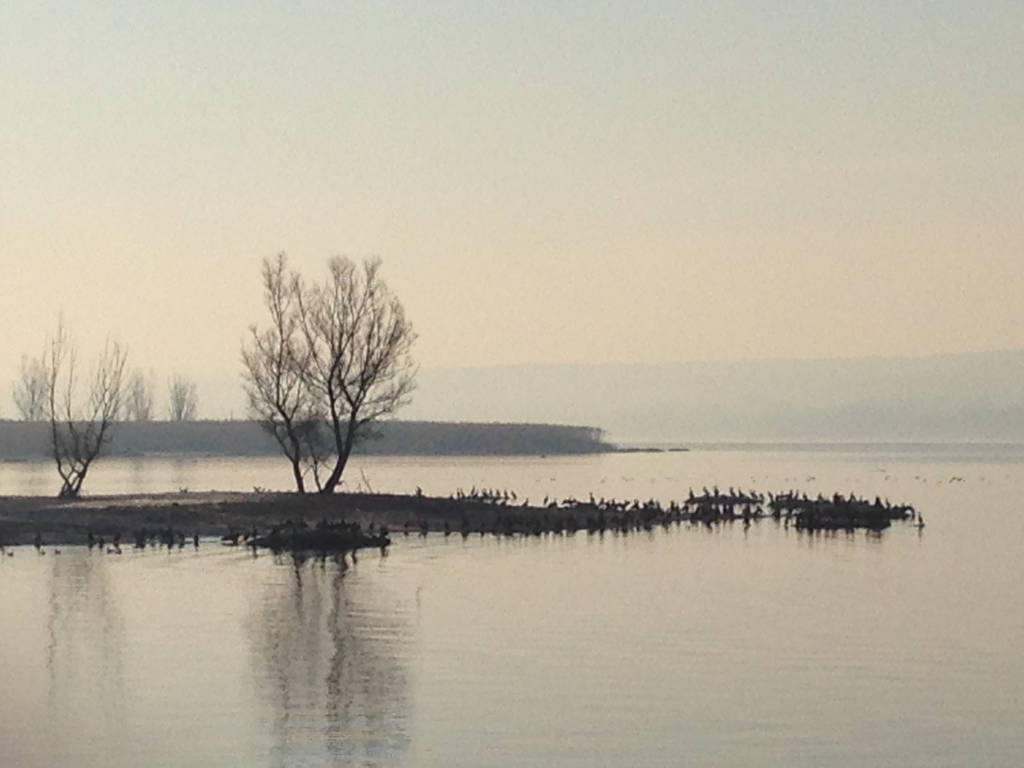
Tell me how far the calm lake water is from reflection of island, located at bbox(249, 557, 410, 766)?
73 mm

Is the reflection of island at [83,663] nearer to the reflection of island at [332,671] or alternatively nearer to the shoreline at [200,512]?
the reflection of island at [332,671]

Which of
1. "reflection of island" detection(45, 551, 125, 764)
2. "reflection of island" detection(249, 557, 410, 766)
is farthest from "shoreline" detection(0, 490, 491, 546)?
"reflection of island" detection(249, 557, 410, 766)

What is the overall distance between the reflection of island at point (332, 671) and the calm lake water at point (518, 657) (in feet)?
0.24

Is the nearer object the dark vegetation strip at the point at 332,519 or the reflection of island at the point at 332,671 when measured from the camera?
the reflection of island at the point at 332,671

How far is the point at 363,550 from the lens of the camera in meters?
51.2

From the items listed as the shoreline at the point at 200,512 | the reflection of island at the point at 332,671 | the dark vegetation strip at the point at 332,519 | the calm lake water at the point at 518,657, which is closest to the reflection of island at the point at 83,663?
the calm lake water at the point at 518,657

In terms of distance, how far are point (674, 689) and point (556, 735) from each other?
408 centimetres

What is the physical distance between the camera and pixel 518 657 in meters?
28.6

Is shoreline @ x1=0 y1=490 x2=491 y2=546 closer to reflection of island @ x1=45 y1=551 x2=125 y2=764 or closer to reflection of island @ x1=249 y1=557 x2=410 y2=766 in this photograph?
reflection of island @ x1=45 y1=551 x2=125 y2=764

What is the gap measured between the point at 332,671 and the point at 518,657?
366 centimetres

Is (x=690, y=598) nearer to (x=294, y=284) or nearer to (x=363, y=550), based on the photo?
(x=363, y=550)

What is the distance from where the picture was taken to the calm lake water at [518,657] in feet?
68.7

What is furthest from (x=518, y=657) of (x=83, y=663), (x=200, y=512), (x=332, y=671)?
(x=200, y=512)

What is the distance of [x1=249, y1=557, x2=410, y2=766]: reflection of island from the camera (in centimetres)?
2069
